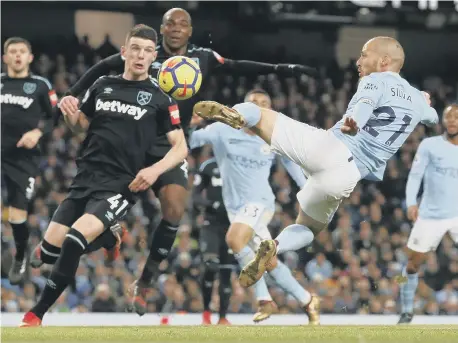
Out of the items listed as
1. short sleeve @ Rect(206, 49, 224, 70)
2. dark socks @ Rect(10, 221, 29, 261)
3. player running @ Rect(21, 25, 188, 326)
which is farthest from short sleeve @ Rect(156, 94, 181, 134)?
dark socks @ Rect(10, 221, 29, 261)

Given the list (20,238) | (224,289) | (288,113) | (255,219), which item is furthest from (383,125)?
(288,113)

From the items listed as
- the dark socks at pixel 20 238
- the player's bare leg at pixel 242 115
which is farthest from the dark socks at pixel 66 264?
Answer: the dark socks at pixel 20 238

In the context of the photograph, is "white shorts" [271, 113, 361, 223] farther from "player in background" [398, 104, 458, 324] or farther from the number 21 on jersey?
"player in background" [398, 104, 458, 324]

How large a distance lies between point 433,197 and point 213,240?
255cm

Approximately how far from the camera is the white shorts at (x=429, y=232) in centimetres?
1168

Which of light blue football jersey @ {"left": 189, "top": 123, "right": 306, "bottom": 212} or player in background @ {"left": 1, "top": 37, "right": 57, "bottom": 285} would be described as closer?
player in background @ {"left": 1, "top": 37, "right": 57, "bottom": 285}

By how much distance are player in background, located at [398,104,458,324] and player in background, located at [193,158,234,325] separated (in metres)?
2.00

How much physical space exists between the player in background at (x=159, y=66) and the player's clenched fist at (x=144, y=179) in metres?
0.58

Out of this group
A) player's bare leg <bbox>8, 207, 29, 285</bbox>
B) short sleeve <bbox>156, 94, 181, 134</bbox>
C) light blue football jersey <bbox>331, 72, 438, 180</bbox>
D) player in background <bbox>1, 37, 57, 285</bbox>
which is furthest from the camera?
player's bare leg <bbox>8, 207, 29, 285</bbox>

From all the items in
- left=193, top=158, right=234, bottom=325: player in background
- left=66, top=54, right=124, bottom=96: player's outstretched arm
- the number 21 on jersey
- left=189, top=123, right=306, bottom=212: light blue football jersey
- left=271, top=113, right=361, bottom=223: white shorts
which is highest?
left=66, top=54, right=124, bottom=96: player's outstretched arm

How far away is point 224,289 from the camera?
11.9 meters

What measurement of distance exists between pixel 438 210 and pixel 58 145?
923 cm

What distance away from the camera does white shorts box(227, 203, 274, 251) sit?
1109cm

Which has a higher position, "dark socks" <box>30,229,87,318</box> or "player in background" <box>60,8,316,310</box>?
"player in background" <box>60,8,316,310</box>
